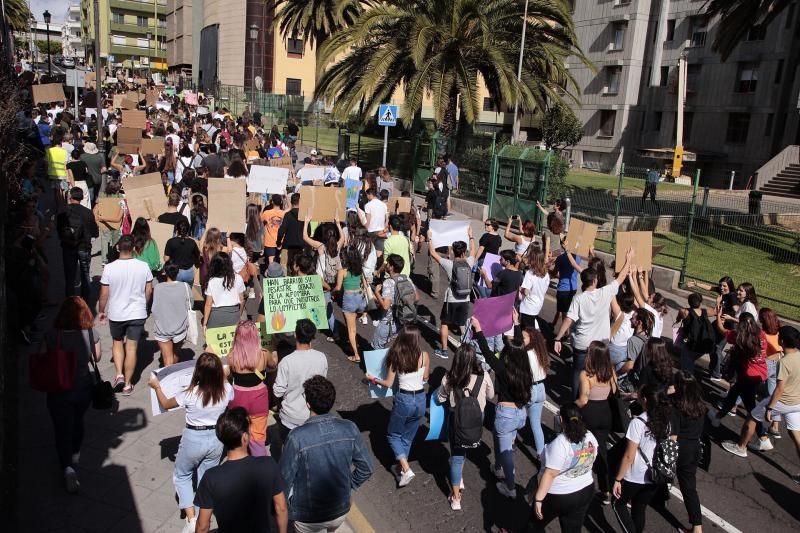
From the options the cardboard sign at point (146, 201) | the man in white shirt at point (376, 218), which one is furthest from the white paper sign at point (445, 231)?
the cardboard sign at point (146, 201)

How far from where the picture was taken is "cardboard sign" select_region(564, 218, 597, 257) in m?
9.87

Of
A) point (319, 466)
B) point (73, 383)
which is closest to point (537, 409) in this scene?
point (319, 466)

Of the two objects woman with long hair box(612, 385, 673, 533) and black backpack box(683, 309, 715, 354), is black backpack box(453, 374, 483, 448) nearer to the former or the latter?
woman with long hair box(612, 385, 673, 533)

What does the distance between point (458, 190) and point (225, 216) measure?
41.3ft

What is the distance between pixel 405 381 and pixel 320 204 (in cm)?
606

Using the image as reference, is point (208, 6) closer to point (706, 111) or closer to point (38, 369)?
point (706, 111)

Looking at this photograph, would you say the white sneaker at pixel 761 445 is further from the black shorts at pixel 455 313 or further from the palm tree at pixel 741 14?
the palm tree at pixel 741 14

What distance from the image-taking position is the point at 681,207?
85.3ft

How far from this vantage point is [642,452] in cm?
523

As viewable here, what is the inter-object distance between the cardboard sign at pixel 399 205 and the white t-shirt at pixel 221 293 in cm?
705

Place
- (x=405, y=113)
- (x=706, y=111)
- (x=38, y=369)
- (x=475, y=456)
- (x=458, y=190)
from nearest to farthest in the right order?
1. (x=38, y=369)
2. (x=475, y=456)
3. (x=405, y=113)
4. (x=458, y=190)
5. (x=706, y=111)

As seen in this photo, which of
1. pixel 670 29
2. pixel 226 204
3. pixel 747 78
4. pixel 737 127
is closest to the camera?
pixel 226 204

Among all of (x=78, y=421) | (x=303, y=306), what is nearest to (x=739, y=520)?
(x=303, y=306)

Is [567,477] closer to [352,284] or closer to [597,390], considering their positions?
[597,390]
